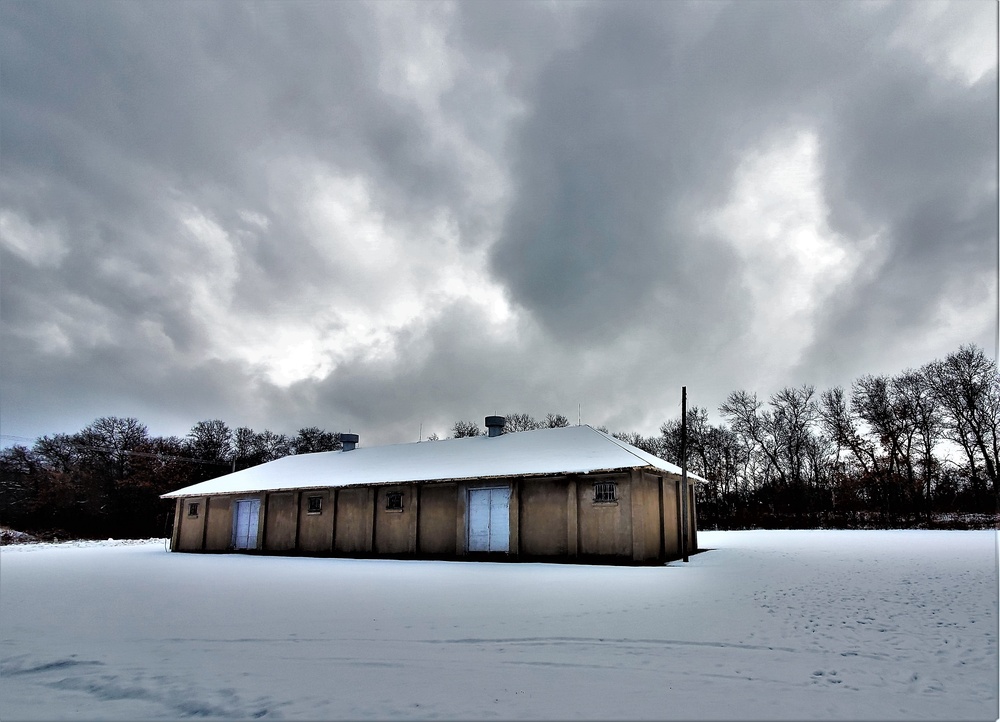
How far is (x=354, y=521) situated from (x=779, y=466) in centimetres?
3606

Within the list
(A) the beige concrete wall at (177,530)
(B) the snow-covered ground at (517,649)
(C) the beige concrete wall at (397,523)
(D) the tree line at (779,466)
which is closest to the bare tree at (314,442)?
(D) the tree line at (779,466)

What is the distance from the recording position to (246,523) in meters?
26.2

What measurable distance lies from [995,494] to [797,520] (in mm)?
11289

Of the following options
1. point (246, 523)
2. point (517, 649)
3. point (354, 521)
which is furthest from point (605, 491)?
point (246, 523)

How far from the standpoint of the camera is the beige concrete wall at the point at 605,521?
17250 millimetres

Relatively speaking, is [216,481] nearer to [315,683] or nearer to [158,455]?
[158,455]

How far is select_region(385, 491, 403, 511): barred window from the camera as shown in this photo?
21.9 meters

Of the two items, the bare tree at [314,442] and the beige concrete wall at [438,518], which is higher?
the bare tree at [314,442]

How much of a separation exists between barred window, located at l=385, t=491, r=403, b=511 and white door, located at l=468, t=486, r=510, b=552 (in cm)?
325

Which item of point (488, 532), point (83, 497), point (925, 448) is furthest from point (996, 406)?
point (83, 497)

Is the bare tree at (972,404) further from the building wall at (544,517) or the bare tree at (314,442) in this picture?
the bare tree at (314,442)

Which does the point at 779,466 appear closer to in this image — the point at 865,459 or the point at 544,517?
the point at 865,459

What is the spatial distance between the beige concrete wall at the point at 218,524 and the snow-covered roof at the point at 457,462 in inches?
30.0

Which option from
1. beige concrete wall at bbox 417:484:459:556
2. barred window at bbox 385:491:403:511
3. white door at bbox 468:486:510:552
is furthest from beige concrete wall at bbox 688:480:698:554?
barred window at bbox 385:491:403:511
